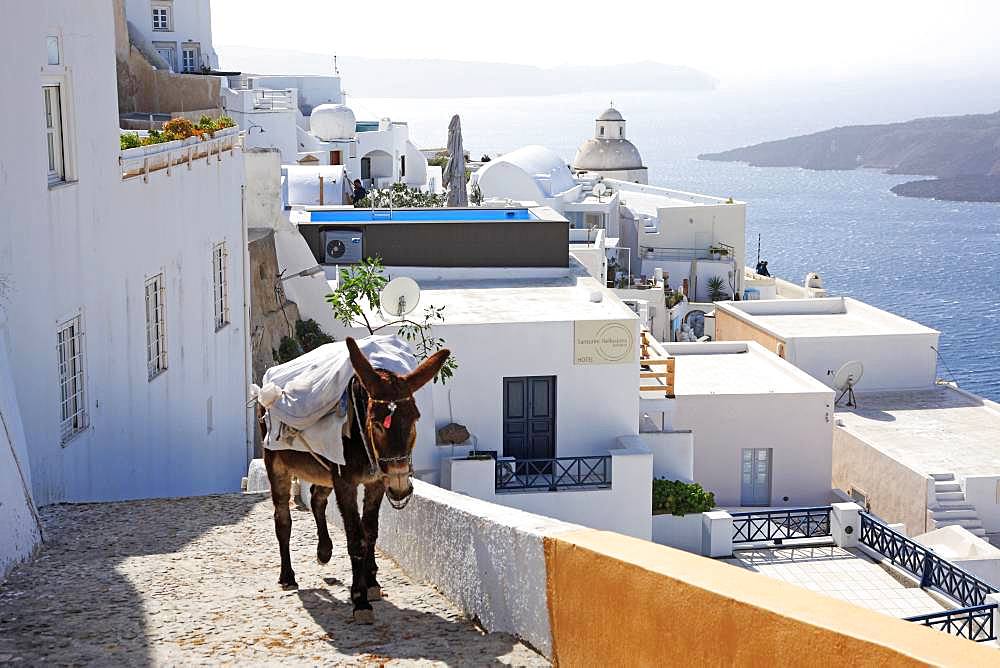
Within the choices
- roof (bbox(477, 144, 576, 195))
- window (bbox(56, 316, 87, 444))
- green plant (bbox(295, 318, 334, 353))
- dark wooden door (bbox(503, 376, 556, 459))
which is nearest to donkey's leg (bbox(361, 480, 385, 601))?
window (bbox(56, 316, 87, 444))

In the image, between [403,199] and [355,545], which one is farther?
[403,199]

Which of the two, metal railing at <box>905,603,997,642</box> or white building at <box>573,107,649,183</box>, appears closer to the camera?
metal railing at <box>905,603,997,642</box>

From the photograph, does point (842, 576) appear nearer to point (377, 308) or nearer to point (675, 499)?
point (675, 499)

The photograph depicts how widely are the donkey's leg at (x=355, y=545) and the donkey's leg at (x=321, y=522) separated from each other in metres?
0.88

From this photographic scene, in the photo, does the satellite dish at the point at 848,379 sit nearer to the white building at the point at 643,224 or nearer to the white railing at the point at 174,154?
the white railing at the point at 174,154

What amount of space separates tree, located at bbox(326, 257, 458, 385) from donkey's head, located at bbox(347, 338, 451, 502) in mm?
6972

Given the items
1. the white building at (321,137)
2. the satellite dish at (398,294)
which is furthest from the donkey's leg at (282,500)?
the white building at (321,137)

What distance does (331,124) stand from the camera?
57656 mm

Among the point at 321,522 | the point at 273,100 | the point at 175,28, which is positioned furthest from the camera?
the point at 273,100

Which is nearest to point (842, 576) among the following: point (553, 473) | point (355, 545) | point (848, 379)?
point (553, 473)

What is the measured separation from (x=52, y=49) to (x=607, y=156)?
76.9m

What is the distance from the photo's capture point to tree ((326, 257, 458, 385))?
554 inches

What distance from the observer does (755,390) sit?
2505cm

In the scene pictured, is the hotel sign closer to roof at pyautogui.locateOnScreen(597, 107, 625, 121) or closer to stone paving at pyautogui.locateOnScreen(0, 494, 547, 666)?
stone paving at pyautogui.locateOnScreen(0, 494, 547, 666)
